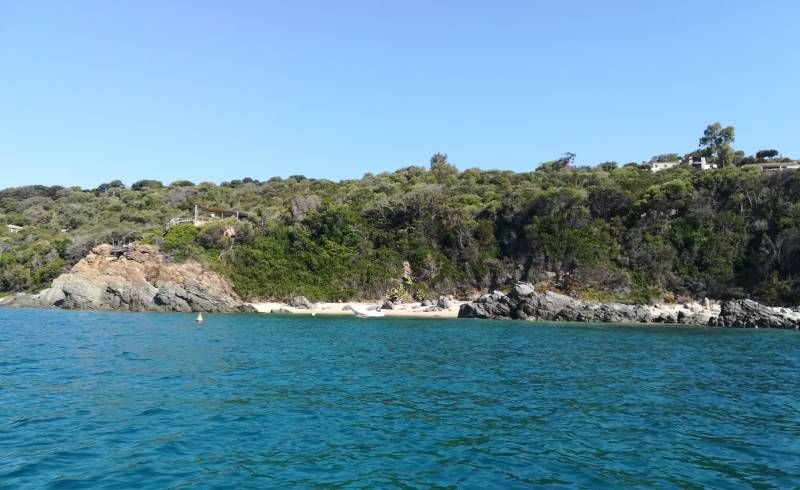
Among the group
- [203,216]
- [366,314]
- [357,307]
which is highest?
[203,216]

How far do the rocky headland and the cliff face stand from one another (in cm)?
2690

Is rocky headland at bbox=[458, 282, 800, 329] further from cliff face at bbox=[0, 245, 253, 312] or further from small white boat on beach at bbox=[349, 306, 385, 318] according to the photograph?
cliff face at bbox=[0, 245, 253, 312]

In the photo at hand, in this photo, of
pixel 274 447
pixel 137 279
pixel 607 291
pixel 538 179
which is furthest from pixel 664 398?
pixel 538 179

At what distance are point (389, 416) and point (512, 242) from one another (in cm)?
5473

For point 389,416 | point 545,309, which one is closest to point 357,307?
point 545,309

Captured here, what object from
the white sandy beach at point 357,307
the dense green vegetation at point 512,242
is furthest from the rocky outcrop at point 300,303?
the dense green vegetation at point 512,242

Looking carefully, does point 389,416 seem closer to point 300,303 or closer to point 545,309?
point 545,309

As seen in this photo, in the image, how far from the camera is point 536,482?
920 centimetres

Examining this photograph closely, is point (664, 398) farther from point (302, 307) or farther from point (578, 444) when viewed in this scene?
point (302, 307)

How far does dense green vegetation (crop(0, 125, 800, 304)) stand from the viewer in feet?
190

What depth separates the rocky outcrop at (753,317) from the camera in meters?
43.9

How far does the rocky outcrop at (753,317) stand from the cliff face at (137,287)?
152 feet

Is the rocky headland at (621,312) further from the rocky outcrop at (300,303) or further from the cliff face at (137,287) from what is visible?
the cliff face at (137,287)

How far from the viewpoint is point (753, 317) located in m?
44.7
